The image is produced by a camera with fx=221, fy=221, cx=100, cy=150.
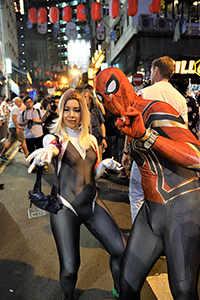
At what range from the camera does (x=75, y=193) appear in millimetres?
2086

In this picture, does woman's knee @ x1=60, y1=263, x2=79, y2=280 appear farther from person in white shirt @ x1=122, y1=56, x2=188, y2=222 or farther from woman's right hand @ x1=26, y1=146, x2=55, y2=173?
person in white shirt @ x1=122, y1=56, x2=188, y2=222

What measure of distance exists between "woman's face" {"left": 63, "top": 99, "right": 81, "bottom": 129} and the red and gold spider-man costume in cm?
55

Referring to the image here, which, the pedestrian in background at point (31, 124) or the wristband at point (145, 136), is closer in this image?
the wristband at point (145, 136)

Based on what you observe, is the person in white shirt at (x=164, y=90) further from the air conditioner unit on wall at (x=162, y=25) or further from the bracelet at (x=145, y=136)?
the air conditioner unit on wall at (x=162, y=25)

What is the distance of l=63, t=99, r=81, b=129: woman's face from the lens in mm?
2205

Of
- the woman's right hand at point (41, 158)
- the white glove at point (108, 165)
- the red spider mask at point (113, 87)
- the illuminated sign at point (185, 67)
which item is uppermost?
the illuminated sign at point (185, 67)

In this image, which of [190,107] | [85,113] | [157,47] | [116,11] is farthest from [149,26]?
[85,113]

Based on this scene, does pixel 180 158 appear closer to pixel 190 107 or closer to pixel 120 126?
pixel 120 126

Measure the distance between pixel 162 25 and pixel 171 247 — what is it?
24542 millimetres

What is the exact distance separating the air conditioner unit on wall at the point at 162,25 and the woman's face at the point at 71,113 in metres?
23.0

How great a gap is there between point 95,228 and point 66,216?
299 mm

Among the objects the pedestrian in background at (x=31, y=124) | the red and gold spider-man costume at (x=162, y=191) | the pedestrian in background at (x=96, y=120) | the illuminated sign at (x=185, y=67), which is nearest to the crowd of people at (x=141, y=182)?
the red and gold spider-man costume at (x=162, y=191)

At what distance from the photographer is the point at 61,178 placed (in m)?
2.11

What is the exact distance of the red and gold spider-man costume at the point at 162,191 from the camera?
1354 mm
